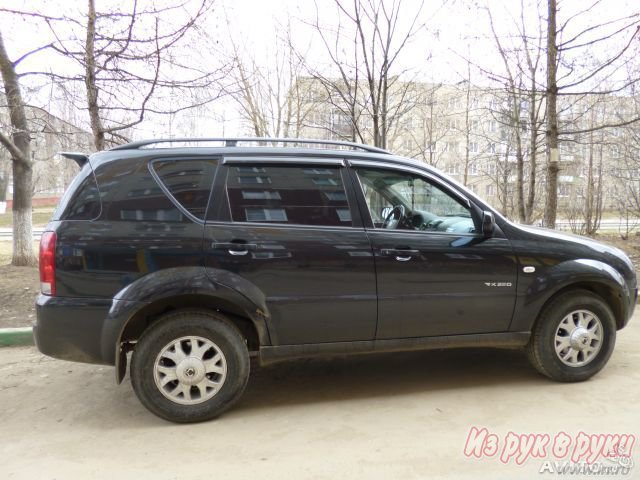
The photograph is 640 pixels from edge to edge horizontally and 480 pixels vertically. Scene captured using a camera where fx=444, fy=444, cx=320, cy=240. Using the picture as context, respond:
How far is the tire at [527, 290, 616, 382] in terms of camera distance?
3.58m

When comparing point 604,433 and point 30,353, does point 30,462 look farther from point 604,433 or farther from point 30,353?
point 604,433

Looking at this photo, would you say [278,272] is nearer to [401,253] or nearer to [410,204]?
[401,253]

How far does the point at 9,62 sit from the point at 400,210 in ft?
24.1

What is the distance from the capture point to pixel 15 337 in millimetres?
4648

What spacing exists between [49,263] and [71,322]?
410mm

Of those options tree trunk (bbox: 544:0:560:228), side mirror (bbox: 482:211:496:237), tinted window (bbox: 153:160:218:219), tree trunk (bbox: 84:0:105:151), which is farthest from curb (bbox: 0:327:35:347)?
tree trunk (bbox: 544:0:560:228)

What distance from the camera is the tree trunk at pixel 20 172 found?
24.2 ft

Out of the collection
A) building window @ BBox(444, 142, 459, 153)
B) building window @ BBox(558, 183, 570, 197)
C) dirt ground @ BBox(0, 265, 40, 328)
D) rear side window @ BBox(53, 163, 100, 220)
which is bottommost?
dirt ground @ BBox(0, 265, 40, 328)

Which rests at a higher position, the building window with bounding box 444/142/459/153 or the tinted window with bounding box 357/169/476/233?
the building window with bounding box 444/142/459/153

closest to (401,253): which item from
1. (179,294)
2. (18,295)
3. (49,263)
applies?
(179,294)

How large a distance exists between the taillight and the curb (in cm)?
222

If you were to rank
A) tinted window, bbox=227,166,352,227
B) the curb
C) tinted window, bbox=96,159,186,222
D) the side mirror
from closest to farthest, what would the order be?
tinted window, bbox=96,159,186,222 → tinted window, bbox=227,166,352,227 → the side mirror → the curb

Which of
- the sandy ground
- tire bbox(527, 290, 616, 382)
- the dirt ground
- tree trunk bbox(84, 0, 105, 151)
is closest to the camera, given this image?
the sandy ground

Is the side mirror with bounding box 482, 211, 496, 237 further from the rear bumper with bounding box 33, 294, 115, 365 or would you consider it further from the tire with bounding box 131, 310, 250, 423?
the rear bumper with bounding box 33, 294, 115, 365
